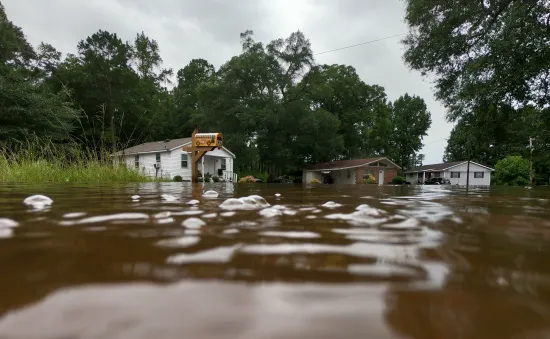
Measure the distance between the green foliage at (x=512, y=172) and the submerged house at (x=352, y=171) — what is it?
15354mm

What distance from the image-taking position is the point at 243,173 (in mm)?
31969

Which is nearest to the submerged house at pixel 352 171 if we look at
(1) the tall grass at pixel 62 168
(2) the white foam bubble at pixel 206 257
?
(1) the tall grass at pixel 62 168

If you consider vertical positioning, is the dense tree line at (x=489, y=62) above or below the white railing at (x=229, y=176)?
above

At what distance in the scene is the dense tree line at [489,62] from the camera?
342 inches

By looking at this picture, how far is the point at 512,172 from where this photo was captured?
1630 inches

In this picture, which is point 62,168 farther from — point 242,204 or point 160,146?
point 160,146

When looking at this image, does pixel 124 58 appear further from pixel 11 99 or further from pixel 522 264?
pixel 522 264

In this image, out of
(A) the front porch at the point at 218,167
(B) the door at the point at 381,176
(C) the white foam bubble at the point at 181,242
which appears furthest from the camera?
(B) the door at the point at 381,176

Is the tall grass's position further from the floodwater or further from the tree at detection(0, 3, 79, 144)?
the tree at detection(0, 3, 79, 144)

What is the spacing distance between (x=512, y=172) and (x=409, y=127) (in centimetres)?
1749

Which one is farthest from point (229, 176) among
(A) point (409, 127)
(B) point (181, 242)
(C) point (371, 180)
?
(A) point (409, 127)

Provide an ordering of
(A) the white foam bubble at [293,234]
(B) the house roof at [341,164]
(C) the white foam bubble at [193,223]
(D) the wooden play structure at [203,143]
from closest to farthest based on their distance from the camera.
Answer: (A) the white foam bubble at [293,234] < (C) the white foam bubble at [193,223] < (D) the wooden play structure at [203,143] < (B) the house roof at [341,164]

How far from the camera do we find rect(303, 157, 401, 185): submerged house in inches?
1414

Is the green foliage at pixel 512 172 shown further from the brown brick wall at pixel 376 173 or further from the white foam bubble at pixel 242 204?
the white foam bubble at pixel 242 204
